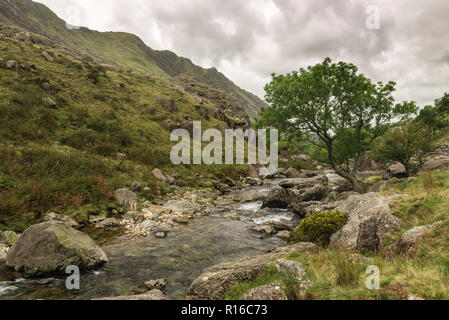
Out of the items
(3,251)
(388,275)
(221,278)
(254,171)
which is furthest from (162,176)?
(388,275)

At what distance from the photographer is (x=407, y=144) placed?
23.7 metres

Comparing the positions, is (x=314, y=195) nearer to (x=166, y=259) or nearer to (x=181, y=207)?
(x=181, y=207)

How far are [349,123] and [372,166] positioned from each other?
1396 inches

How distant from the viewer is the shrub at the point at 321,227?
36.8ft

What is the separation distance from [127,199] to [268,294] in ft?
50.9

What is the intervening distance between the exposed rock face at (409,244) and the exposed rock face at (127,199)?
53.5 feet

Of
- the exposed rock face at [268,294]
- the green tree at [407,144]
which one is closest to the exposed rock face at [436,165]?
the green tree at [407,144]

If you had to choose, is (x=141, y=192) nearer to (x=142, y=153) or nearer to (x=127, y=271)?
(x=142, y=153)

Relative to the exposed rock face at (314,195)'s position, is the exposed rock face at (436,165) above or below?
above

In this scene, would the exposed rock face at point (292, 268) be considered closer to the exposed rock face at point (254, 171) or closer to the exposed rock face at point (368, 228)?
the exposed rock face at point (368, 228)

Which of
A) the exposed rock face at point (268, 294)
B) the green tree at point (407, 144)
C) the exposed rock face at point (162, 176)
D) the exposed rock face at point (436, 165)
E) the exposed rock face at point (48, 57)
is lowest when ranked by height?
the exposed rock face at point (268, 294)

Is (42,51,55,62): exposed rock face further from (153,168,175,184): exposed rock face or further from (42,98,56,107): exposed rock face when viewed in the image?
(153,168,175,184): exposed rock face

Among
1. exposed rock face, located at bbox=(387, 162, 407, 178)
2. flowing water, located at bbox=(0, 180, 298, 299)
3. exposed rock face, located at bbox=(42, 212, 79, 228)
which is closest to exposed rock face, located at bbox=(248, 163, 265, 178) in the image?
exposed rock face, located at bbox=(387, 162, 407, 178)
